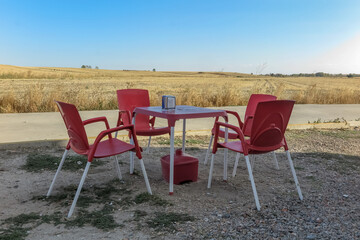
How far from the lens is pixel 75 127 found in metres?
3.41

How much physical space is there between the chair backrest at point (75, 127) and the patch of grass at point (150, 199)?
2.50ft

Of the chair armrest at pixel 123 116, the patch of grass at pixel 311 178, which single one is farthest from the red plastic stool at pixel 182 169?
the patch of grass at pixel 311 178

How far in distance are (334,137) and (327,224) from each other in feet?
15.4

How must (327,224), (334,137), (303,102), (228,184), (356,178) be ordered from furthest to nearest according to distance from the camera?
(303,102), (334,137), (356,178), (228,184), (327,224)

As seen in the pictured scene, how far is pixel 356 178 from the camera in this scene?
4.61m

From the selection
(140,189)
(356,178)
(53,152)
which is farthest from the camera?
(53,152)

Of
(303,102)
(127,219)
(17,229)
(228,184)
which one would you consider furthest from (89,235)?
(303,102)

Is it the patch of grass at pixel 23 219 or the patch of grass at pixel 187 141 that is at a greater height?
the patch of grass at pixel 23 219

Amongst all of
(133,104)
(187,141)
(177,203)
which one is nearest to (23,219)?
(177,203)

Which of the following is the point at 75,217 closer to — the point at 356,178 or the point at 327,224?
the point at 327,224

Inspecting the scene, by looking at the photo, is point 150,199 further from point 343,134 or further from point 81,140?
point 343,134

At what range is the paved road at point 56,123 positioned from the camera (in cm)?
630

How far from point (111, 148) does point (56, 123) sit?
4.11 m

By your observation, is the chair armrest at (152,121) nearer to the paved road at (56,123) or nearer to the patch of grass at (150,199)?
the paved road at (56,123)
